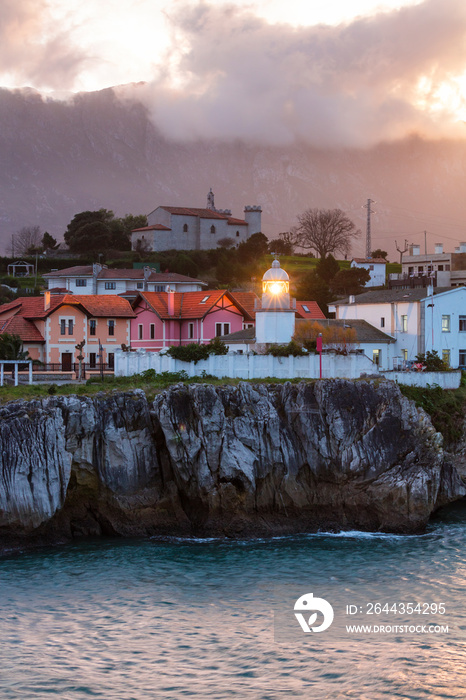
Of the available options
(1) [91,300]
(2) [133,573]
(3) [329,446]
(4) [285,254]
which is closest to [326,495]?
(3) [329,446]

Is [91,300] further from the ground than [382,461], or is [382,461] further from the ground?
[91,300]

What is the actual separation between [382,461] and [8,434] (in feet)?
55.4

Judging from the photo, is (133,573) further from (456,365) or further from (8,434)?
(456,365)

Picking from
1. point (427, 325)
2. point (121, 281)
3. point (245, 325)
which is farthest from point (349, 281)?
point (427, 325)

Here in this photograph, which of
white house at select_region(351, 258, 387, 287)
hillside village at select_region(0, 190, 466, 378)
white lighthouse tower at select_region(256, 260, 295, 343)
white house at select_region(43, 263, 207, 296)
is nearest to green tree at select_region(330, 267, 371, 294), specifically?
hillside village at select_region(0, 190, 466, 378)

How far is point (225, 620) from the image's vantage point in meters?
23.2

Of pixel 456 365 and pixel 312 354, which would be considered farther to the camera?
pixel 456 365

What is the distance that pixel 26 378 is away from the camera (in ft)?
148

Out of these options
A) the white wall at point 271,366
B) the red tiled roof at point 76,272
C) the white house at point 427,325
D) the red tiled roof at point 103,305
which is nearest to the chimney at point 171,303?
the red tiled roof at point 103,305

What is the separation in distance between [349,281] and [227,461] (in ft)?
195

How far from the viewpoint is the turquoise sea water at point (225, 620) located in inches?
757

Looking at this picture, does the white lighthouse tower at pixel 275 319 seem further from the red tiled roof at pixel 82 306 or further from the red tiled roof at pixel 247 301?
the red tiled roof at pixel 82 306

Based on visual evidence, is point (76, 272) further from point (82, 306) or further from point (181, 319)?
point (181, 319)

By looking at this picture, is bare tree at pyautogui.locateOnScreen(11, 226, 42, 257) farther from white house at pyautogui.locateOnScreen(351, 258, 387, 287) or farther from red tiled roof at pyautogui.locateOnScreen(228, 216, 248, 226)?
white house at pyautogui.locateOnScreen(351, 258, 387, 287)
